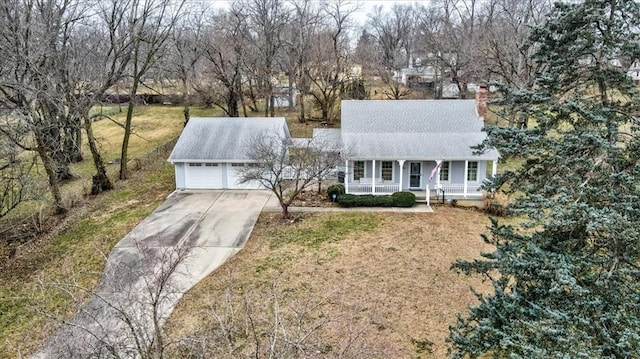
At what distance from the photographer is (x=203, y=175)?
2348cm

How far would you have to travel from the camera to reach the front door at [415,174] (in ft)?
72.7

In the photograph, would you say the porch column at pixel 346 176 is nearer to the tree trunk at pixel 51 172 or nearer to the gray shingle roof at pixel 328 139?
the gray shingle roof at pixel 328 139

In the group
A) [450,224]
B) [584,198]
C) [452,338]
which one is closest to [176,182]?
[450,224]

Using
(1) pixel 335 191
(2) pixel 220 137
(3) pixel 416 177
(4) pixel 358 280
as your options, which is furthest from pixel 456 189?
(2) pixel 220 137

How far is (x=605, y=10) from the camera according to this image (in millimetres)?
7352

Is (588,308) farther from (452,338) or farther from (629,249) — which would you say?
(452,338)

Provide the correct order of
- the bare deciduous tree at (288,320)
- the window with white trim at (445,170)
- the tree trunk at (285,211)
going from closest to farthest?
the bare deciduous tree at (288,320) < the tree trunk at (285,211) < the window with white trim at (445,170)

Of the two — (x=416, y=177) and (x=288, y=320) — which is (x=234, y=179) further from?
(x=288, y=320)

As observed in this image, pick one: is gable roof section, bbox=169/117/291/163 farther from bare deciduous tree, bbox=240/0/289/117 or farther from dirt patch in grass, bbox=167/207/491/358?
bare deciduous tree, bbox=240/0/289/117

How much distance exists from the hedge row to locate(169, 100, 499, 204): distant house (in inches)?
39.2

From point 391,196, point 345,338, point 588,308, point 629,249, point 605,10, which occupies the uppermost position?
point 605,10

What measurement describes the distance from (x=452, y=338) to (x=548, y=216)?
8.91ft

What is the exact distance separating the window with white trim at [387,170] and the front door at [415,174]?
932 mm

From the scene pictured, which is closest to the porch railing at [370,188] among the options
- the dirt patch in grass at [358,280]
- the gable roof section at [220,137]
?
the dirt patch in grass at [358,280]
